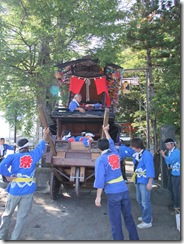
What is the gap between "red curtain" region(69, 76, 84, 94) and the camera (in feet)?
26.7

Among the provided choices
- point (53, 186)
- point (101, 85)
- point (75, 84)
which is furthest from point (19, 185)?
point (101, 85)

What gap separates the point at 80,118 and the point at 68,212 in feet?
8.34

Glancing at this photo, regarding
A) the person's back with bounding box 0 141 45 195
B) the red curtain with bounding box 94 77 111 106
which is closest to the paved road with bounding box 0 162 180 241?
the person's back with bounding box 0 141 45 195

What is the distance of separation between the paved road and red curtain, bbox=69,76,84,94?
352cm

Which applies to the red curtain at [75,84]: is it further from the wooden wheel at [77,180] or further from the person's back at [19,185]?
the person's back at [19,185]

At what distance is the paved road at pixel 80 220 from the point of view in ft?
14.2

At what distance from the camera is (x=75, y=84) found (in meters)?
8.17

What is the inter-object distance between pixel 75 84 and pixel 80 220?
4647 mm

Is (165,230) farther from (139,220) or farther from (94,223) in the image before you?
(94,223)

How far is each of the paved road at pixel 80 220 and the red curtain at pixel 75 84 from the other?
352 cm

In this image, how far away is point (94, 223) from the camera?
5004 millimetres

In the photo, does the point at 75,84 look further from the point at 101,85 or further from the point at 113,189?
the point at 113,189

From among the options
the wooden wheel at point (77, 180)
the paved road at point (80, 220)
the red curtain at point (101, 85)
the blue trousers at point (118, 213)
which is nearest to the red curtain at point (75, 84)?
the red curtain at point (101, 85)

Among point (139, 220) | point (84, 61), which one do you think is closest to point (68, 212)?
point (139, 220)
